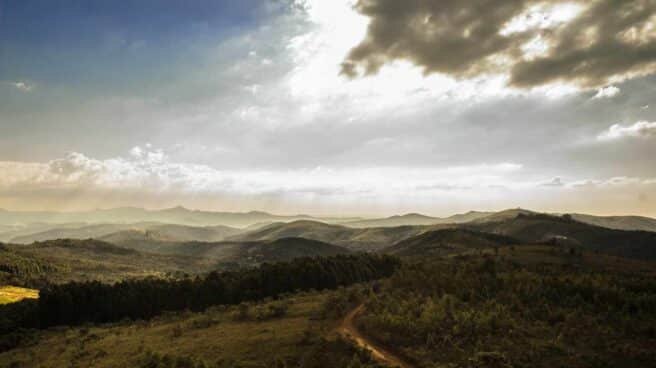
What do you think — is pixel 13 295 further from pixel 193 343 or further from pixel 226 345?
pixel 226 345

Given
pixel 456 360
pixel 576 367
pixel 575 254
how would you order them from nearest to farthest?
pixel 576 367, pixel 456 360, pixel 575 254

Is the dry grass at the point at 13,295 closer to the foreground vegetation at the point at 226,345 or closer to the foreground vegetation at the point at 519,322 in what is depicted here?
the foreground vegetation at the point at 226,345

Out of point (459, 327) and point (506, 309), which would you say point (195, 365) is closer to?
point (459, 327)

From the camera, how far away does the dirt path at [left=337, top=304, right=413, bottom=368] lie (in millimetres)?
34812

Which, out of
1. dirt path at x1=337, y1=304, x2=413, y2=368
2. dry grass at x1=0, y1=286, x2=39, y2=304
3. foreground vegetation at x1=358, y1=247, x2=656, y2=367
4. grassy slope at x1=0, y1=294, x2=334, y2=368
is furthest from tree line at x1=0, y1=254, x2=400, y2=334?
dry grass at x1=0, y1=286, x2=39, y2=304

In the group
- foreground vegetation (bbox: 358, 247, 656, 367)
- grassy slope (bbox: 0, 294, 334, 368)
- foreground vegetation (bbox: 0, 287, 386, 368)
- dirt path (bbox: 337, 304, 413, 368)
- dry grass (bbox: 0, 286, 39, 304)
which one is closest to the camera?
foreground vegetation (bbox: 358, 247, 656, 367)

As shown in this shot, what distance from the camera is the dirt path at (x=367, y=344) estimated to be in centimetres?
3481

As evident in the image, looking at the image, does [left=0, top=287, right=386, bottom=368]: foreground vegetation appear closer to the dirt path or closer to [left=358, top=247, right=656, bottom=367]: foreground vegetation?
the dirt path

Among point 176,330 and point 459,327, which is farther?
point 176,330

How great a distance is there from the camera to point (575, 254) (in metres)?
121

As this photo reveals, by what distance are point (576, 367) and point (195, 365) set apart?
119ft

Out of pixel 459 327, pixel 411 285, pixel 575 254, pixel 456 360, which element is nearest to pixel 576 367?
pixel 456 360

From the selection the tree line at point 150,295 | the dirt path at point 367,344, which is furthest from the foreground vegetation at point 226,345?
the tree line at point 150,295

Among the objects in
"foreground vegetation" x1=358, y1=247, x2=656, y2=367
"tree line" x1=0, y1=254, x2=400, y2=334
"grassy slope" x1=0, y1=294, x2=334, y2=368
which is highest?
"foreground vegetation" x1=358, y1=247, x2=656, y2=367
